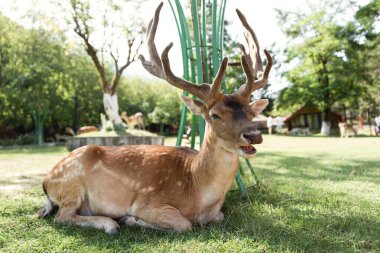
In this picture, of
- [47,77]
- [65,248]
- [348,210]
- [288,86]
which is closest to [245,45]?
[348,210]

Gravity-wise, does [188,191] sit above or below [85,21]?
below

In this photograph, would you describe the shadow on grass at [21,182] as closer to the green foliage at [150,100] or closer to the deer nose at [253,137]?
the deer nose at [253,137]

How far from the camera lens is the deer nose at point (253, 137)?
9.39ft

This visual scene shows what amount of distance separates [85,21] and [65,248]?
16.7 m

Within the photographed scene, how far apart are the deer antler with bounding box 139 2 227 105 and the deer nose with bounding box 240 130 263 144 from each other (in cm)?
60

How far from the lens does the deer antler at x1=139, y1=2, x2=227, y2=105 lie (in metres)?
3.31

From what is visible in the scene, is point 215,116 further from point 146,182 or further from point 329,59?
point 329,59

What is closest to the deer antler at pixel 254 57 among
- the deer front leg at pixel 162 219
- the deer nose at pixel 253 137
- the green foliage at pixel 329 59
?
the deer nose at pixel 253 137

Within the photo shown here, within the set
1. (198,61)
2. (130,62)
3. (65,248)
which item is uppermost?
(130,62)

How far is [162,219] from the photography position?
3.24m

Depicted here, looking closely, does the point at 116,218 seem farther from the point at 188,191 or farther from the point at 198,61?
the point at 198,61

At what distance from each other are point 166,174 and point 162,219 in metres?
0.52

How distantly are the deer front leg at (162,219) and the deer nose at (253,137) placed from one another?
0.97 m

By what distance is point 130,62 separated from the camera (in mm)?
18562
